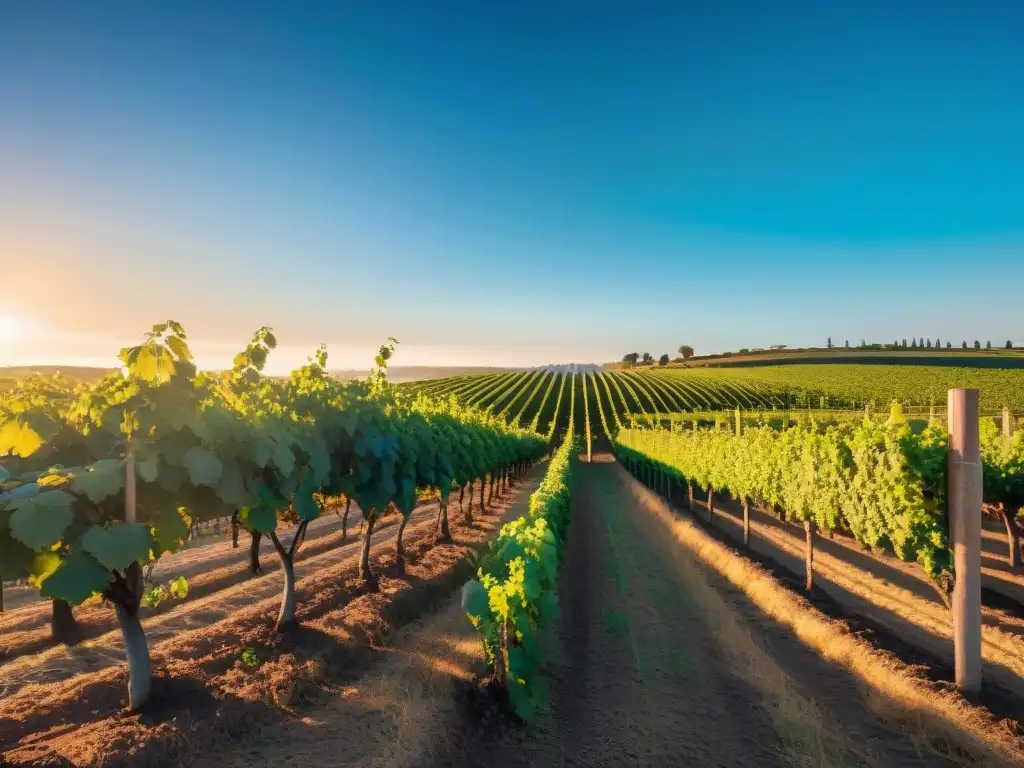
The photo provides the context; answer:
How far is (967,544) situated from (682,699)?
3.66m

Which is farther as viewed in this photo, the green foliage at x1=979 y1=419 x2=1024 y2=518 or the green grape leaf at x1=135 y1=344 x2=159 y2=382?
the green foliage at x1=979 y1=419 x2=1024 y2=518

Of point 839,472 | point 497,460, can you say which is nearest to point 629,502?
point 497,460

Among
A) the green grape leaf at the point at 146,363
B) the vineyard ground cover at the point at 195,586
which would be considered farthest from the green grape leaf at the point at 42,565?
the vineyard ground cover at the point at 195,586

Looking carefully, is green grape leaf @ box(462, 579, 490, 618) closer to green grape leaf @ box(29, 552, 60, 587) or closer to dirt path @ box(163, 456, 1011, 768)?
dirt path @ box(163, 456, 1011, 768)

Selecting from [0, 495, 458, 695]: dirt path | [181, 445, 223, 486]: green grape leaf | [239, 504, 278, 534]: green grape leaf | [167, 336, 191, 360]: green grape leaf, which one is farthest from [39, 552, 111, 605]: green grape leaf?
[0, 495, 458, 695]: dirt path

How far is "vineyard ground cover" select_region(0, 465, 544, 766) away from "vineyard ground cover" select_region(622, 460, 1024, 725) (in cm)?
718

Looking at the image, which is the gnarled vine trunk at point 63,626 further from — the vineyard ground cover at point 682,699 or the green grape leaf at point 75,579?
the vineyard ground cover at point 682,699

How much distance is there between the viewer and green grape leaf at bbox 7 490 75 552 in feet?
12.1

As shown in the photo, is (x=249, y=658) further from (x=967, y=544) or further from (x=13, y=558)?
(x=967, y=544)

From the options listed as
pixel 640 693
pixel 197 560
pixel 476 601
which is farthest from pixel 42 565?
pixel 197 560

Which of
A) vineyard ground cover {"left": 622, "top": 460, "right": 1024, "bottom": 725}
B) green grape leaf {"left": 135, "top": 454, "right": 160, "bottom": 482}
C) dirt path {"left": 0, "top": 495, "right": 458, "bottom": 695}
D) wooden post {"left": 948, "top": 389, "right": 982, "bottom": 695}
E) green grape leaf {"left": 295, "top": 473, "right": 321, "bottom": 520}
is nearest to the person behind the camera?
green grape leaf {"left": 135, "top": 454, "right": 160, "bottom": 482}

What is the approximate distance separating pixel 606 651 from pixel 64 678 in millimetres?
7252

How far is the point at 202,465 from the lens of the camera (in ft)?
15.7

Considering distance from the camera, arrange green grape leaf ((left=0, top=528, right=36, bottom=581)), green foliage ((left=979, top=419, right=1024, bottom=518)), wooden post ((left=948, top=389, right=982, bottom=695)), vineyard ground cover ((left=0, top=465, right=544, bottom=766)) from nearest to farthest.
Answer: green grape leaf ((left=0, top=528, right=36, bottom=581))
vineyard ground cover ((left=0, top=465, right=544, bottom=766))
wooden post ((left=948, top=389, right=982, bottom=695))
green foliage ((left=979, top=419, right=1024, bottom=518))
